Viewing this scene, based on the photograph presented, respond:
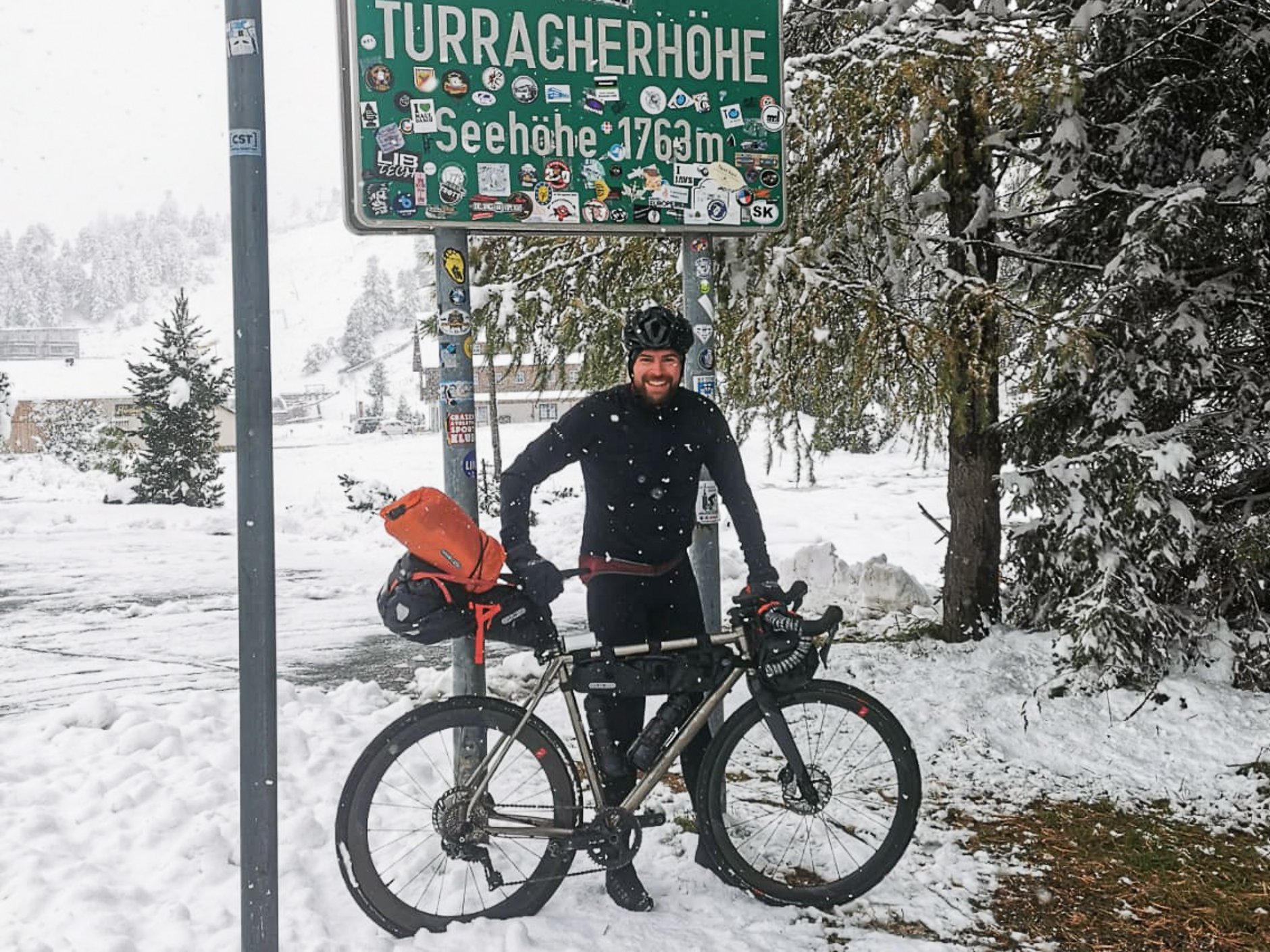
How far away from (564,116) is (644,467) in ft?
4.64

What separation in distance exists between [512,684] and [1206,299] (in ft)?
15.7

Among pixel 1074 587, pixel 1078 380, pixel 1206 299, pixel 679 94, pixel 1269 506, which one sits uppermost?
pixel 679 94

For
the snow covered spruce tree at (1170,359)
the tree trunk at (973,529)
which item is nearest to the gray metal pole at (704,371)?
the snow covered spruce tree at (1170,359)

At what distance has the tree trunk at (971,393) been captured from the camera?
573 cm

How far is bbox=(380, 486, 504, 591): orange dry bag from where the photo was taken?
11.0ft

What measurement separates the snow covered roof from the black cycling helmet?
49.7 m

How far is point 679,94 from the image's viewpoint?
4070mm

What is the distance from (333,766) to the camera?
192 inches

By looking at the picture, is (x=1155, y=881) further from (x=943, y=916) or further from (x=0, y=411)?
(x=0, y=411)

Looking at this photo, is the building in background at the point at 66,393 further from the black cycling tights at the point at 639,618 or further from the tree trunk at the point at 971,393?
the black cycling tights at the point at 639,618

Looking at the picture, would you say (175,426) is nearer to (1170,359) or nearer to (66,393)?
(1170,359)

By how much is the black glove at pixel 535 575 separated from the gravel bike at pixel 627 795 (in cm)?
16

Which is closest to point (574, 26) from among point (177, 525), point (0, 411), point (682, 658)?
point (682, 658)

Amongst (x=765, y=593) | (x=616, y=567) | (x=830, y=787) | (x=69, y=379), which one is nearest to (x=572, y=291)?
(x=616, y=567)
